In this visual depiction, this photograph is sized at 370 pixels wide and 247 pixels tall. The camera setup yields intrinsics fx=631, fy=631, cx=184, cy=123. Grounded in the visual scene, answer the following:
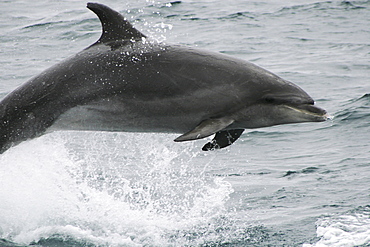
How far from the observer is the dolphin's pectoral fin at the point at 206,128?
20.7 feet

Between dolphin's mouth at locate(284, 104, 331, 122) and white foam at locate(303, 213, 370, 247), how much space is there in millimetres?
1601

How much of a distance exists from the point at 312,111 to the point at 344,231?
1.75 meters

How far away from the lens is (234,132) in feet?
24.0

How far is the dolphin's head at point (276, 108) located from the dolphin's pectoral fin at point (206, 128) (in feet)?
0.71

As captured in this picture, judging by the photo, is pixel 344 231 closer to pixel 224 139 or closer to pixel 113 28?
pixel 224 139

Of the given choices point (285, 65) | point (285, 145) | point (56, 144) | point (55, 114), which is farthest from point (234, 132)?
point (285, 65)

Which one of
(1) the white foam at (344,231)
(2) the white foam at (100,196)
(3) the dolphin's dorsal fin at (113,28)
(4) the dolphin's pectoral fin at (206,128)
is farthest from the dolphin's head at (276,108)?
(2) the white foam at (100,196)

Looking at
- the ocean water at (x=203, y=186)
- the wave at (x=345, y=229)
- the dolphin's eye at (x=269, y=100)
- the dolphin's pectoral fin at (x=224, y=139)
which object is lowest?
the ocean water at (x=203, y=186)

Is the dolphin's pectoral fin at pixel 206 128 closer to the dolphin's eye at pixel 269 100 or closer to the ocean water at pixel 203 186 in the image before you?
the dolphin's eye at pixel 269 100

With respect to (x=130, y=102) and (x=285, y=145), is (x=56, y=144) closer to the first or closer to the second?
(x=130, y=102)

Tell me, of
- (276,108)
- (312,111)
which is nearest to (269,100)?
(276,108)

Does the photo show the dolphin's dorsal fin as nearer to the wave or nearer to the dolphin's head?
the dolphin's head

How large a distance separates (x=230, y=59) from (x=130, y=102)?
1228mm

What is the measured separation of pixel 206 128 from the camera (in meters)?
6.46
